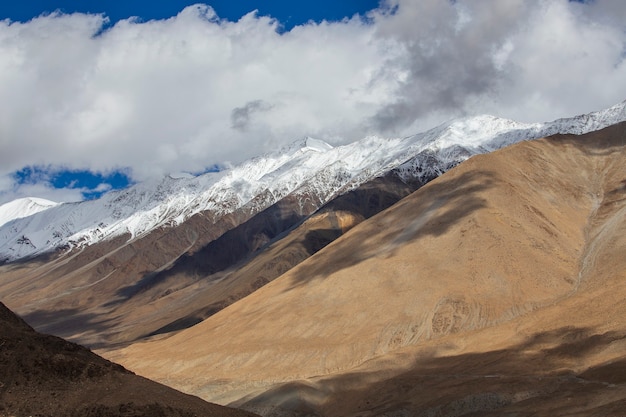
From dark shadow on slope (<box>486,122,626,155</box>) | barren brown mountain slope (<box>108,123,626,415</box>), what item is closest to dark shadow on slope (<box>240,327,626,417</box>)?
barren brown mountain slope (<box>108,123,626,415</box>)

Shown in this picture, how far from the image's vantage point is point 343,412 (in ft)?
162

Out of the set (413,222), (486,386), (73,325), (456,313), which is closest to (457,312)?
(456,313)

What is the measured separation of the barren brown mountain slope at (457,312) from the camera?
160ft

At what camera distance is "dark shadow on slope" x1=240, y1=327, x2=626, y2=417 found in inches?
1589

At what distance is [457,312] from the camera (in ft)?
227

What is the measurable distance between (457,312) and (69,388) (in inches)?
1898

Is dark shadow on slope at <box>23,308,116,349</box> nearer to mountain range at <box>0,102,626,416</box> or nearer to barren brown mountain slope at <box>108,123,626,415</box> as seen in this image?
mountain range at <box>0,102,626,416</box>

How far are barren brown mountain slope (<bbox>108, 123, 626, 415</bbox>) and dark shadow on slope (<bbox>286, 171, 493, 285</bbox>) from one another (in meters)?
0.30

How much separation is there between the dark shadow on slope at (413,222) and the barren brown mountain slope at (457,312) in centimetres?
30

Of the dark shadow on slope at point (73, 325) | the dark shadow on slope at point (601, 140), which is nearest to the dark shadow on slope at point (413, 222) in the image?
the dark shadow on slope at point (601, 140)

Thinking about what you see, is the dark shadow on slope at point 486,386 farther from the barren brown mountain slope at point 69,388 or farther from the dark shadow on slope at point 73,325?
the dark shadow on slope at point 73,325

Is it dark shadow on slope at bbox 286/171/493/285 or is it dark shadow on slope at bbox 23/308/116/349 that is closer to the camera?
dark shadow on slope at bbox 286/171/493/285

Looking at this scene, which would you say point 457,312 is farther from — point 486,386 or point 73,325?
point 73,325

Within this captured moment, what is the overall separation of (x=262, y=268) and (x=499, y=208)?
86.4 m
